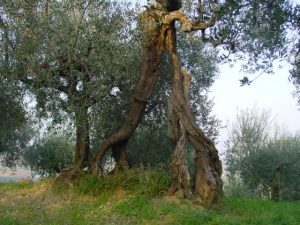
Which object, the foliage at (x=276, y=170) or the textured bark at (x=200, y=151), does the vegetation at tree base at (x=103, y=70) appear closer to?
the textured bark at (x=200, y=151)

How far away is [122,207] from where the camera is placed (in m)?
11.1

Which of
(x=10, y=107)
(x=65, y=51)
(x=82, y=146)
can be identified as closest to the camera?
(x=65, y=51)

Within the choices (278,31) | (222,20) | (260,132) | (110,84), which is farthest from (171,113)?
(260,132)

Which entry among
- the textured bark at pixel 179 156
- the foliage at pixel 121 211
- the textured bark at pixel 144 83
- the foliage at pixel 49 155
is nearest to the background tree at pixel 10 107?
the foliage at pixel 121 211

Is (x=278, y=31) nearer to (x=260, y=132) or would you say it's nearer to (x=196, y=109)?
(x=196, y=109)

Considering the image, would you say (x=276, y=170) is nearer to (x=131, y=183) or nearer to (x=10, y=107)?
(x=131, y=183)

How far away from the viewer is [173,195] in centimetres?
1173

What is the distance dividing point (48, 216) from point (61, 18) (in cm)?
501

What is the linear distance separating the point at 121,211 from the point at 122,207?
0.21 m

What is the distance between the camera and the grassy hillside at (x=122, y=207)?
10.1m

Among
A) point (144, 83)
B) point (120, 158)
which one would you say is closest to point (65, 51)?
point (144, 83)

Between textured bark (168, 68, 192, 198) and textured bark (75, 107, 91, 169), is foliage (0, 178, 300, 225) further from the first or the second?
textured bark (75, 107, 91, 169)

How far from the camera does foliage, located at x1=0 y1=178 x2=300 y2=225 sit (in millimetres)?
9945

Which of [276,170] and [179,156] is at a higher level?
[276,170]
